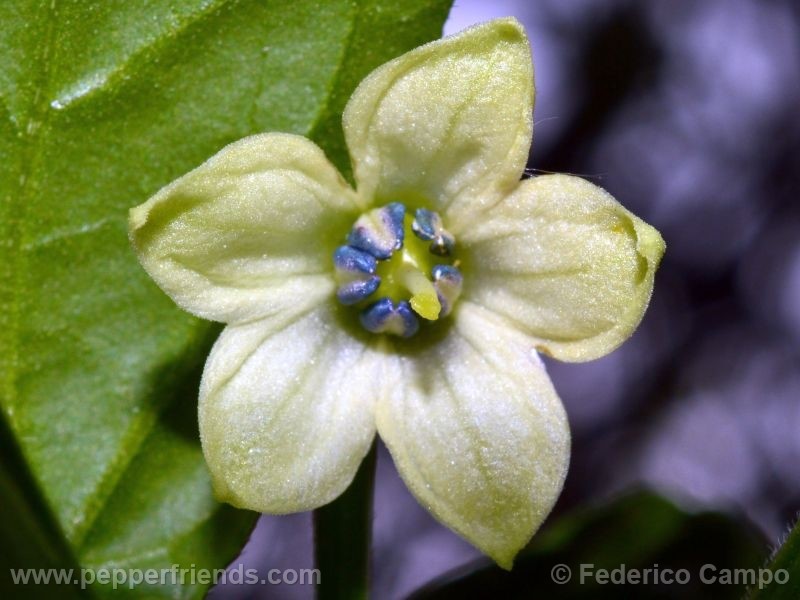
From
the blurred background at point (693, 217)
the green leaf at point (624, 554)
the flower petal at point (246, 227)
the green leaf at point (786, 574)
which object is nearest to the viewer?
the green leaf at point (786, 574)

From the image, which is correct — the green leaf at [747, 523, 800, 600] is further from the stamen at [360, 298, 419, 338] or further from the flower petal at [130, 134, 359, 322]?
the flower petal at [130, 134, 359, 322]

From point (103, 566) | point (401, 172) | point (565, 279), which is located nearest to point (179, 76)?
point (401, 172)

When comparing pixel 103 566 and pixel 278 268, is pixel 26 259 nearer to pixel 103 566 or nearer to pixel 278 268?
pixel 278 268

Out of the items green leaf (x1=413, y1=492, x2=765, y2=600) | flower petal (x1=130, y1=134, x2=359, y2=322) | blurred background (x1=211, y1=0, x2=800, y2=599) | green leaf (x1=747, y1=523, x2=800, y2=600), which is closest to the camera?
green leaf (x1=747, y1=523, x2=800, y2=600)

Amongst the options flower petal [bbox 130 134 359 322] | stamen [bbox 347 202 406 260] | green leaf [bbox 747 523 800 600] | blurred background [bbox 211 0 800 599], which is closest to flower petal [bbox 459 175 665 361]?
stamen [bbox 347 202 406 260]

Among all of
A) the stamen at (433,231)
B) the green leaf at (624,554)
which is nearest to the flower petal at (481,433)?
the stamen at (433,231)

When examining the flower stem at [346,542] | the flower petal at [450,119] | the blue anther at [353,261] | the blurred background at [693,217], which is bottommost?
the blurred background at [693,217]

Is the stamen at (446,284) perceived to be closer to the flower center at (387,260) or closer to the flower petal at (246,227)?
the flower center at (387,260)
